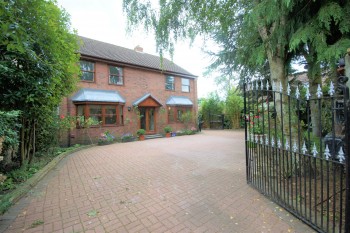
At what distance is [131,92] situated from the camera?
545 inches

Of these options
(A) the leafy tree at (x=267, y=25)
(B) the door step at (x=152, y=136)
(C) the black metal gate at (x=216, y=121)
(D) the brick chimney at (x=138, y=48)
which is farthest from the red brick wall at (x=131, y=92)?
(A) the leafy tree at (x=267, y=25)

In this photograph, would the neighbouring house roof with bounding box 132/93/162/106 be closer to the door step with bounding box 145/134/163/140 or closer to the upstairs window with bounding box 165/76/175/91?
the upstairs window with bounding box 165/76/175/91

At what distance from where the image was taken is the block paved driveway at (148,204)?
8.80ft

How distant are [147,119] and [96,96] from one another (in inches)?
181

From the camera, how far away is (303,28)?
2955mm

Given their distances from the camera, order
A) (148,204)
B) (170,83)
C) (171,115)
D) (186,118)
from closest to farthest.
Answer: (148,204)
(171,115)
(186,118)
(170,83)

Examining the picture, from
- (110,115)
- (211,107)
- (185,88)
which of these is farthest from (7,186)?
(211,107)

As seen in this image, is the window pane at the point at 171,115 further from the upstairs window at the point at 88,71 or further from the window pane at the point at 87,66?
the window pane at the point at 87,66

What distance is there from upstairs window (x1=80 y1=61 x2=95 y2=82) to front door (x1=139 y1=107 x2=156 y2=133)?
429cm

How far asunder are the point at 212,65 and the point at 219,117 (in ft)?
41.0

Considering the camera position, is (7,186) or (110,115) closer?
(7,186)

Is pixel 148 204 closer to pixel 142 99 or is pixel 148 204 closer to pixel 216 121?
pixel 142 99

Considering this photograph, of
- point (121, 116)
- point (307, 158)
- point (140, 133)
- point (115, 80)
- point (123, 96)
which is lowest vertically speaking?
point (140, 133)

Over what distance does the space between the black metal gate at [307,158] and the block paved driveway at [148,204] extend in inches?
12.3
